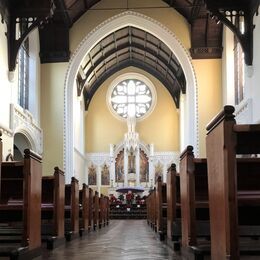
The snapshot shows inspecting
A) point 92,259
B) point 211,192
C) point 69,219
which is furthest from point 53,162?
point 211,192

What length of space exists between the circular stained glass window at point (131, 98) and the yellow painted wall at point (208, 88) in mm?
9123

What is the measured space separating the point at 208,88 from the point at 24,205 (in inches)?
526

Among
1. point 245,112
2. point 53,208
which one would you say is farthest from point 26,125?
point 53,208

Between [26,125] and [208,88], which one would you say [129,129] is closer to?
[208,88]

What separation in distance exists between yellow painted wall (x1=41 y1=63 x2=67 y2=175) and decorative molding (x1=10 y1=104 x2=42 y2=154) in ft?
1.26

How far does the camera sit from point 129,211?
2167 centimetres

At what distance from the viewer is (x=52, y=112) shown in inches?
691

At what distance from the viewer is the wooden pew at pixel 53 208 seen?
21.2 feet

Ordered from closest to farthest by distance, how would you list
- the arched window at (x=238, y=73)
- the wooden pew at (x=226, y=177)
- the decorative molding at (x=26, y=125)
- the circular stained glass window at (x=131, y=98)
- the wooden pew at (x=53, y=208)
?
the wooden pew at (x=226, y=177)
the wooden pew at (x=53, y=208)
the decorative molding at (x=26, y=125)
the arched window at (x=238, y=73)
the circular stained glass window at (x=131, y=98)

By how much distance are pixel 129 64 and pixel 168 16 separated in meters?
7.87

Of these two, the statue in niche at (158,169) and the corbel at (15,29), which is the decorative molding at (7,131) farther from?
the statue in niche at (158,169)

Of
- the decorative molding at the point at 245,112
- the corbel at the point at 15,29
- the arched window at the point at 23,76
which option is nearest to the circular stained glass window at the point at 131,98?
the arched window at the point at 23,76

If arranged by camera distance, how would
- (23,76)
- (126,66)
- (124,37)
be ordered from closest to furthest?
(23,76)
(124,37)
(126,66)

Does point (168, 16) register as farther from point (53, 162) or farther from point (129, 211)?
point (129, 211)
